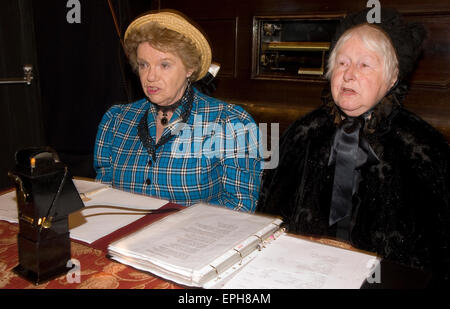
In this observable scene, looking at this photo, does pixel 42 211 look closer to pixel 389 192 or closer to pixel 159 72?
pixel 159 72

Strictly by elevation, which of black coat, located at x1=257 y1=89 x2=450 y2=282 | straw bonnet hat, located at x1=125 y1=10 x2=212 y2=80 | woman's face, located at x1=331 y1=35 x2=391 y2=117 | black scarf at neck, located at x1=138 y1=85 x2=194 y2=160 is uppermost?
straw bonnet hat, located at x1=125 y1=10 x2=212 y2=80

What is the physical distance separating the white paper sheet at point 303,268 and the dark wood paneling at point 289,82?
6.54 ft

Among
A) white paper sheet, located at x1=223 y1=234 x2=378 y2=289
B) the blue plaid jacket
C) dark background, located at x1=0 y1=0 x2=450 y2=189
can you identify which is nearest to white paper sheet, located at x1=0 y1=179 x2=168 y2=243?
the blue plaid jacket

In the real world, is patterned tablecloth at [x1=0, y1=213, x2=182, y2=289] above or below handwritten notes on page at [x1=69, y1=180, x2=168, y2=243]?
below

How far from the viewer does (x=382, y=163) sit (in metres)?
1.82

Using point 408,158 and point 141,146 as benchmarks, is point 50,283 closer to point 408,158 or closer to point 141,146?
point 141,146

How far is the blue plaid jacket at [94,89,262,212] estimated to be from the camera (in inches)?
76.3

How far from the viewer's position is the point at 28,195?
98 cm

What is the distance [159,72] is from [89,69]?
211 centimetres

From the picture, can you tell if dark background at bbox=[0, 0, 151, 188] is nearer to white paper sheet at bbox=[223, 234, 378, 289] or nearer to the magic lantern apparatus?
the magic lantern apparatus

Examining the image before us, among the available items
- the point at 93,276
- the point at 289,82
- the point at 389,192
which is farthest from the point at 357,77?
the point at 289,82

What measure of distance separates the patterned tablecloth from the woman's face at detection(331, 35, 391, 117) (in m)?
1.22

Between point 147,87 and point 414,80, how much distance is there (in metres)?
1.87
